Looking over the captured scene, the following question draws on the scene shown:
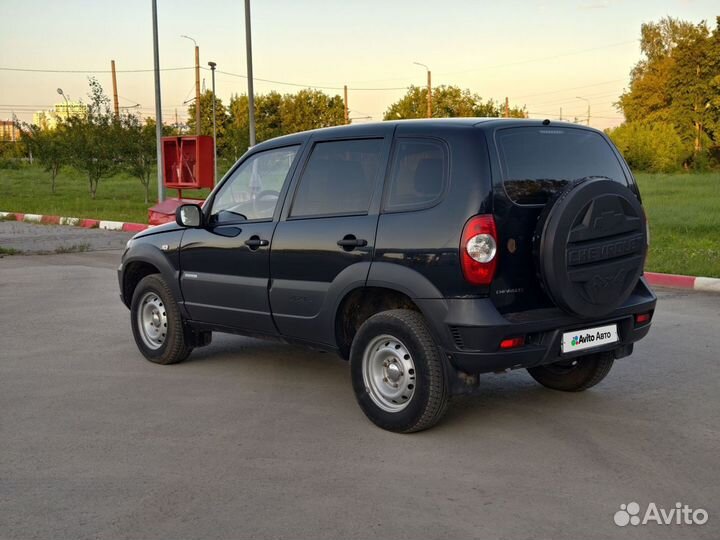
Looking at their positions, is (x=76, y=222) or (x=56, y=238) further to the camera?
(x=76, y=222)

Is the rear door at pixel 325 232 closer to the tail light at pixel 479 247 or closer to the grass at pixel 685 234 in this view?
the tail light at pixel 479 247

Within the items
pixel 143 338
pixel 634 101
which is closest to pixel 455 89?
pixel 634 101

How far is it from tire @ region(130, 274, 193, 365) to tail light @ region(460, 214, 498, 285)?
9.27 feet

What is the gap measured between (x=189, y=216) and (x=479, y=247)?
2475 millimetres

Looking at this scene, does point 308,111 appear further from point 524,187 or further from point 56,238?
point 524,187

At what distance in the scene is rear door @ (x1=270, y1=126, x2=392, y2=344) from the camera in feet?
16.5

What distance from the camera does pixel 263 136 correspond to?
189ft

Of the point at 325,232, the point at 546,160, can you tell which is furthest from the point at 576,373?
the point at 325,232

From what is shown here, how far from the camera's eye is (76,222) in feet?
70.0

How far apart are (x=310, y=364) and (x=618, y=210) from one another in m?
2.83

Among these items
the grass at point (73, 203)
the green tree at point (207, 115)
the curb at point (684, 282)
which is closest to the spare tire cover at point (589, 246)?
the curb at point (684, 282)

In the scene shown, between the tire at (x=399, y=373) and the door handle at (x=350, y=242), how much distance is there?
434mm

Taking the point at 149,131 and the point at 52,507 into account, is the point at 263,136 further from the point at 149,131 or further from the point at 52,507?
the point at 52,507

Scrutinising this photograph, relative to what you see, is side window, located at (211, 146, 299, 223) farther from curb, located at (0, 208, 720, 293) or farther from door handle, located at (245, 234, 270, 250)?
curb, located at (0, 208, 720, 293)
